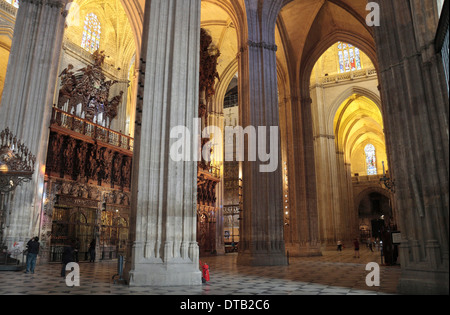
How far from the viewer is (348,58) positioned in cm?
3111

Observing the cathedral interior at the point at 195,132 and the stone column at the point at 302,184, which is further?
the stone column at the point at 302,184

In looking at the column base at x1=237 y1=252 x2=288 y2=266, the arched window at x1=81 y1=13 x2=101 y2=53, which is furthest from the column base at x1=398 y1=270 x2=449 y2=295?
the arched window at x1=81 y1=13 x2=101 y2=53

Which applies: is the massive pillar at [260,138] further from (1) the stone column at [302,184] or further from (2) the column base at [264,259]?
(1) the stone column at [302,184]

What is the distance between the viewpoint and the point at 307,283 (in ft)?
22.2

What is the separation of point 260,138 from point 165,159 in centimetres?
673

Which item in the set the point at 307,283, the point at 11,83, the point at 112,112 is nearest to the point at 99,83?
the point at 112,112

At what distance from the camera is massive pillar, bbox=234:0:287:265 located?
12195 mm

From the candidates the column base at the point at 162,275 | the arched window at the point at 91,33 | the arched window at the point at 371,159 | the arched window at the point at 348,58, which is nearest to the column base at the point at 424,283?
the column base at the point at 162,275

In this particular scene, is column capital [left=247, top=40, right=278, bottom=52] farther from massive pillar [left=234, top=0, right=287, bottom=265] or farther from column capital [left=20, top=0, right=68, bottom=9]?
column capital [left=20, top=0, right=68, bottom=9]

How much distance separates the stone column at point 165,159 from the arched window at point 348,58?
26579 mm

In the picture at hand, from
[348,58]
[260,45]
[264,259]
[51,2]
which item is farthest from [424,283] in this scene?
[348,58]

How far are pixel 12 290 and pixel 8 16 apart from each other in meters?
16.5

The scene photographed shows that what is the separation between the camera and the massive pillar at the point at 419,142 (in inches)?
205

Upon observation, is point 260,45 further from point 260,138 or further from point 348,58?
point 348,58
